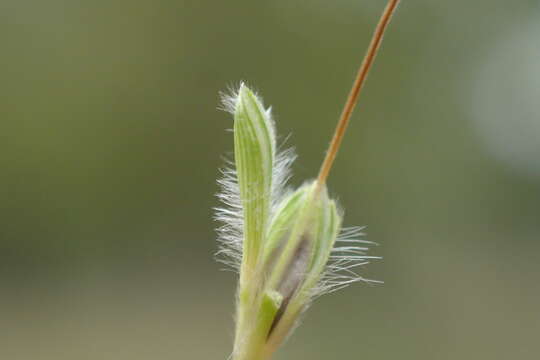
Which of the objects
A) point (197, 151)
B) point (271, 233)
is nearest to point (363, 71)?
point (271, 233)

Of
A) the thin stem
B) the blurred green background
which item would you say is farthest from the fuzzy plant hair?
the blurred green background

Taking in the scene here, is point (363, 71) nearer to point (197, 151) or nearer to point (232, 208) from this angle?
point (232, 208)

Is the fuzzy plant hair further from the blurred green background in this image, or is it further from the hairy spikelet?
the blurred green background

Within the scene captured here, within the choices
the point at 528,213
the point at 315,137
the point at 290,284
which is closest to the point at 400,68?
the point at 315,137

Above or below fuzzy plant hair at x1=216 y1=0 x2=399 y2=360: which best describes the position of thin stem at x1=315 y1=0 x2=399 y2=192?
above

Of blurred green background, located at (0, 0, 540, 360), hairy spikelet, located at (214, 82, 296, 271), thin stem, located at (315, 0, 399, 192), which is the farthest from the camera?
blurred green background, located at (0, 0, 540, 360)

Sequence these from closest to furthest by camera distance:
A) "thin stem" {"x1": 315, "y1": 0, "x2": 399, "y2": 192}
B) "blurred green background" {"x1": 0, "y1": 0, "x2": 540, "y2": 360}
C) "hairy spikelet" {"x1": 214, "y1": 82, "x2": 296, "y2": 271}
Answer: "thin stem" {"x1": 315, "y1": 0, "x2": 399, "y2": 192} → "hairy spikelet" {"x1": 214, "y1": 82, "x2": 296, "y2": 271} → "blurred green background" {"x1": 0, "y1": 0, "x2": 540, "y2": 360}

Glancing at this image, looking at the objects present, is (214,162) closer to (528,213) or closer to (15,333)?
(15,333)

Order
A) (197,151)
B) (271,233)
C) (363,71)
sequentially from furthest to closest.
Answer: (197,151)
(271,233)
(363,71)
